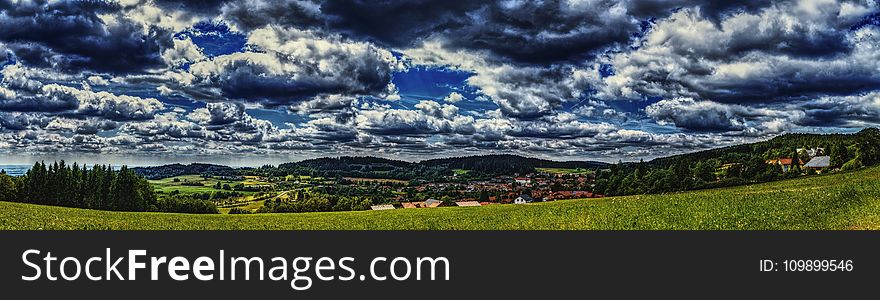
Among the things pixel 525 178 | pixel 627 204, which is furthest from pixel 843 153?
pixel 627 204

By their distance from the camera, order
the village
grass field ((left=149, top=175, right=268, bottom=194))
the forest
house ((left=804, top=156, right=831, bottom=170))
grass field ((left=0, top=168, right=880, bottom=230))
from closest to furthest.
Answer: grass field ((left=0, top=168, right=880, bottom=230)), the village, the forest, grass field ((left=149, top=175, right=268, bottom=194)), house ((left=804, top=156, right=831, bottom=170))

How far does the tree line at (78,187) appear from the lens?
93750 mm

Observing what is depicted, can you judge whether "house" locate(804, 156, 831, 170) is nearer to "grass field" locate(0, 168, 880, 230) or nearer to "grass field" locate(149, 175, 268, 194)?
"grass field" locate(0, 168, 880, 230)

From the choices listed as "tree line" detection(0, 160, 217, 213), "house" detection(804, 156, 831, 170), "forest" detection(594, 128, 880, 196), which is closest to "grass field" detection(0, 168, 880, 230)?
"forest" detection(594, 128, 880, 196)

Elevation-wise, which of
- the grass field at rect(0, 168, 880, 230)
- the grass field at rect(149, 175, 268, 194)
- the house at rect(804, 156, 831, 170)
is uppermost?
the house at rect(804, 156, 831, 170)

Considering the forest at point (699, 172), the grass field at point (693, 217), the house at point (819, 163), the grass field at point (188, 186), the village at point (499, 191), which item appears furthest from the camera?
the house at point (819, 163)

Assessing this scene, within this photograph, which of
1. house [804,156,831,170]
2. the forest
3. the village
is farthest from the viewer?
house [804,156,831,170]

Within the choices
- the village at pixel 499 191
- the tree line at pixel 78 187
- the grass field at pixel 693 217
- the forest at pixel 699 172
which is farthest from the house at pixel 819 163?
the tree line at pixel 78 187

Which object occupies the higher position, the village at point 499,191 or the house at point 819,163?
the house at point 819,163

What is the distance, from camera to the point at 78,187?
95.5 metres

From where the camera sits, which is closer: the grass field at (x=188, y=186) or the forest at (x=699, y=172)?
the forest at (x=699, y=172)

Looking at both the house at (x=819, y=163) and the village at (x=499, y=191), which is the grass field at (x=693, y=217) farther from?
the house at (x=819, y=163)

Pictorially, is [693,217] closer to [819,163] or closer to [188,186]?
[819,163]

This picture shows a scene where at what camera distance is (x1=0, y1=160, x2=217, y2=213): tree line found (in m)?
93.8
